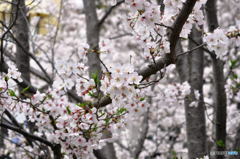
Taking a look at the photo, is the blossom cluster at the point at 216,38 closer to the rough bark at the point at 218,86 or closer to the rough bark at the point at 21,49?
the rough bark at the point at 218,86

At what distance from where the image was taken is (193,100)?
3541 mm

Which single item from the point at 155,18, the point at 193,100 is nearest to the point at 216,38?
the point at 155,18

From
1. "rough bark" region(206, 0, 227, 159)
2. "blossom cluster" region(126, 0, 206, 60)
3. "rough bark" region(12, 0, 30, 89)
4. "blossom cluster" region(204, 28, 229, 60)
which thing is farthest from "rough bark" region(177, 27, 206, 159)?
"rough bark" region(12, 0, 30, 89)

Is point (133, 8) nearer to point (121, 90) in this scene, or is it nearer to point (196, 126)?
point (121, 90)

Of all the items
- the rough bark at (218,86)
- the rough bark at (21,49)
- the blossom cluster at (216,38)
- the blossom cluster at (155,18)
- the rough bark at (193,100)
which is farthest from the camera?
the rough bark at (21,49)

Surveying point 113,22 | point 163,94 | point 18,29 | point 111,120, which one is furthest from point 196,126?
point 113,22

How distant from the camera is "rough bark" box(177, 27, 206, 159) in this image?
11.3 feet

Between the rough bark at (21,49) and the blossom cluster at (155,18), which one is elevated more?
the rough bark at (21,49)

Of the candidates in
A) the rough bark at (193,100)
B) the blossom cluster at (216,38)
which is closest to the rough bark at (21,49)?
the rough bark at (193,100)

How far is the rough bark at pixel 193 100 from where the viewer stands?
3.44 meters

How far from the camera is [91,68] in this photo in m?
4.35

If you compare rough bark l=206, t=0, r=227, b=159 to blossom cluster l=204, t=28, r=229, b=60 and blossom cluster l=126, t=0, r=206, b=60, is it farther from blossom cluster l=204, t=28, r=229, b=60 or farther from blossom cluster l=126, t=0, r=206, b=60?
blossom cluster l=126, t=0, r=206, b=60

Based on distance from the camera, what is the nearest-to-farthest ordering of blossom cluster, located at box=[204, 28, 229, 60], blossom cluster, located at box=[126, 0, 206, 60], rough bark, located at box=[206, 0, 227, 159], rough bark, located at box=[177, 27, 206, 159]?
blossom cluster, located at box=[126, 0, 206, 60] < blossom cluster, located at box=[204, 28, 229, 60] < rough bark, located at box=[206, 0, 227, 159] < rough bark, located at box=[177, 27, 206, 159]

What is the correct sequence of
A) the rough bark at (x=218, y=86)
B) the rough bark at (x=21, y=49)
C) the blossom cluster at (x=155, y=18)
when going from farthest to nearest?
the rough bark at (x=21, y=49) < the rough bark at (x=218, y=86) < the blossom cluster at (x=155, y=18)
